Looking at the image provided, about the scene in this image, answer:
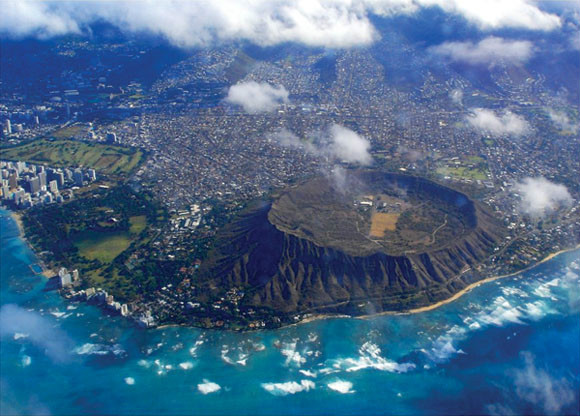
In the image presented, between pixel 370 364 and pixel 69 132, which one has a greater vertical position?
pixel 69 132

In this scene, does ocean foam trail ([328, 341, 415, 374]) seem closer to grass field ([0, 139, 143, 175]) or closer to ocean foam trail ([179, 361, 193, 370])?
ocean foam trail ([179, 361, 193, 370])

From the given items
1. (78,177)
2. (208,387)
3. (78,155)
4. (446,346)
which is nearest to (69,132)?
(78,155)

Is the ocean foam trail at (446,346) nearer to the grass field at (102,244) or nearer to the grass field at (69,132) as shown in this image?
the grass field at (102,244)

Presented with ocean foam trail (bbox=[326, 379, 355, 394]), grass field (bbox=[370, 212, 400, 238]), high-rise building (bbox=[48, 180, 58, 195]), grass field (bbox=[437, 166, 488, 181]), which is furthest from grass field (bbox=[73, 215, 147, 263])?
grass field (bbox=[437, 166, 488, 181])

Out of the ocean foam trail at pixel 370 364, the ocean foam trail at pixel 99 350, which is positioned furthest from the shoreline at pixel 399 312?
the ocean foam trail at pixel 370 364

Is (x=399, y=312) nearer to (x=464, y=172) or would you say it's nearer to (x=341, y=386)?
(x=341, y=386)

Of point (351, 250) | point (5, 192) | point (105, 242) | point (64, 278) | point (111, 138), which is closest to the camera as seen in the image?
point (64, 278)

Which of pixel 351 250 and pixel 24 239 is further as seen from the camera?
pixel 24 239

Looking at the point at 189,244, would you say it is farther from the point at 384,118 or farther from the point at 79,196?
the point at 384,118
